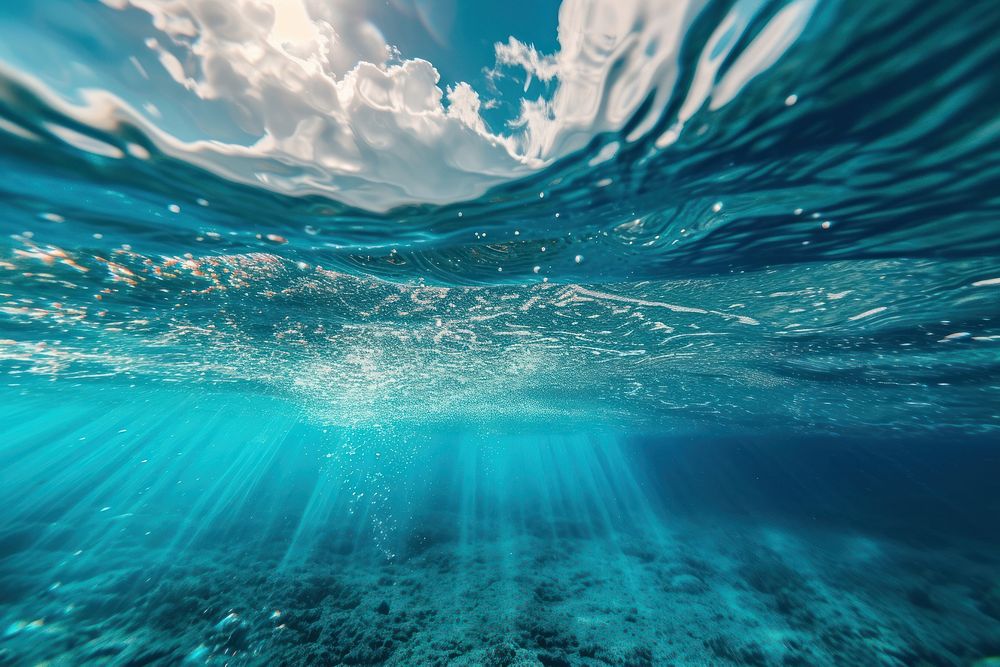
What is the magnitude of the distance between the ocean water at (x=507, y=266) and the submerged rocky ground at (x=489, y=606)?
152 millimetres

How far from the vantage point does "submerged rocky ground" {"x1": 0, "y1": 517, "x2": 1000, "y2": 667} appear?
9.48 meters

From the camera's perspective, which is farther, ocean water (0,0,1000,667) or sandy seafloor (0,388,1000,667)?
sandy seafloor (0,388,1000,667)

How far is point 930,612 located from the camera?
1269 cm

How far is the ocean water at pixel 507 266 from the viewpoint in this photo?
4.59 m

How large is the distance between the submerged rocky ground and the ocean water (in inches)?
6.0

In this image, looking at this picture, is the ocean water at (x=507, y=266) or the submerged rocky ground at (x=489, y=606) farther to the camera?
the submerged rocky ground at (x=489, y=606)

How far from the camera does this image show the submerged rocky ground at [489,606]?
9.48 metres

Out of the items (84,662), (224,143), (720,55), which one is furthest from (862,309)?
(84,662)

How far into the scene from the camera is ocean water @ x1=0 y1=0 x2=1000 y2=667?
4.59 metres

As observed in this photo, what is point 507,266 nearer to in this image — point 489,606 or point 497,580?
point 489,606

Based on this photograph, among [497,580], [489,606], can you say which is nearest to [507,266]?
[489,606]

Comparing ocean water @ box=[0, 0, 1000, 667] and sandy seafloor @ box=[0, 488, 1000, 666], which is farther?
sandy seafloor @ box=[0, 488, 1000, 666]

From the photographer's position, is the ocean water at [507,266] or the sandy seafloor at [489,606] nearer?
the ocean water at [507,266]

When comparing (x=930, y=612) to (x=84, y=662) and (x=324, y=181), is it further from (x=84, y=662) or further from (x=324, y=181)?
(x=84, y=662)
